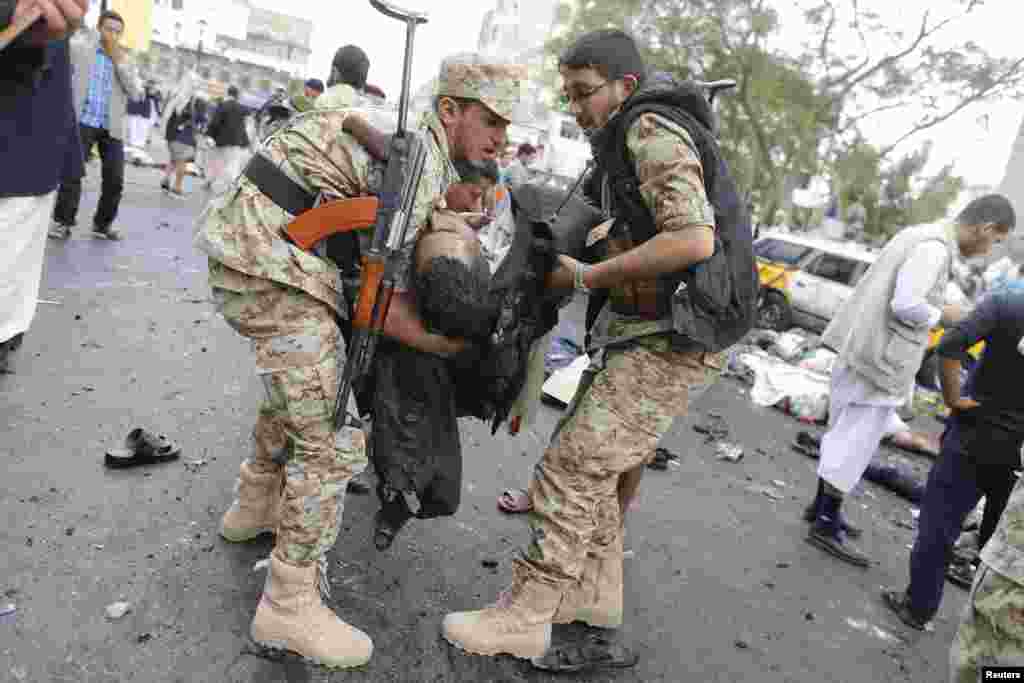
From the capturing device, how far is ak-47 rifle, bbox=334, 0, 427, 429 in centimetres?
186

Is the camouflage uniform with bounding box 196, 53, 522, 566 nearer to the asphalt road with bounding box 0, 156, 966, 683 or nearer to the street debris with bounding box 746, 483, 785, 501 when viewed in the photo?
the asphalt road with bounding box 0, 156, 966, 683

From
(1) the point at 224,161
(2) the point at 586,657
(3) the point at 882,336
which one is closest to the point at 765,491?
(3) the point at 882,336

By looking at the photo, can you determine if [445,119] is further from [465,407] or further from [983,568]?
[983,568]

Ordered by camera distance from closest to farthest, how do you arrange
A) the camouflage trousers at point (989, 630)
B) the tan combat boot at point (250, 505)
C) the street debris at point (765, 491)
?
the camouflage trousers at point (989, 630) → the tan combat boot at point (250, 505) → the street debris at point (765, 491)

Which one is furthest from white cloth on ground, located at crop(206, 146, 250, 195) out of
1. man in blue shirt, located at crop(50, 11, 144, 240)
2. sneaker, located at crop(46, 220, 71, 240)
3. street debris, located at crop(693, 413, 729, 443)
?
street debris, located at crop(693, 413, 729, 443)

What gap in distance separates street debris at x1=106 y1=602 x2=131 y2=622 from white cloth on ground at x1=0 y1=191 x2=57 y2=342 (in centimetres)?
141

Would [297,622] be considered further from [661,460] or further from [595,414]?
[661,460]

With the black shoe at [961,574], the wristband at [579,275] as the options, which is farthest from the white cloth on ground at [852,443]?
the wristband at [579,275]

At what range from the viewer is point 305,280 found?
6.38 feet

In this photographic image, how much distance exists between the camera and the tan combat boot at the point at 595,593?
268 centimetres

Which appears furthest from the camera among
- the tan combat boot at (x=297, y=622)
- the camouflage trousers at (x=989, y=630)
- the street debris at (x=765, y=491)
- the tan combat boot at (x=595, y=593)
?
the street debris at (x=765, y=491)

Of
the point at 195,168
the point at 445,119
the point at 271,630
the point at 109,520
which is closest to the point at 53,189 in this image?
the point at 109,520

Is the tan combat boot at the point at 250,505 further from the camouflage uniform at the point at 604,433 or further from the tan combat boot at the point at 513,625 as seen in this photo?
the camouflage uniform at the point at 604,433

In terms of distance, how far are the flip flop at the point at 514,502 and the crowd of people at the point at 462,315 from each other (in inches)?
33.9
